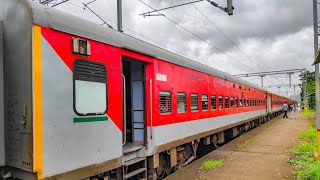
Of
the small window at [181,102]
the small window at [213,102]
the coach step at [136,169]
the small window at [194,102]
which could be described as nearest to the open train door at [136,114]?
the coach step at [136,169]

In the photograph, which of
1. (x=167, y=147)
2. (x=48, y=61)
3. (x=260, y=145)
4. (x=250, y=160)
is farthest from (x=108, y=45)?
(x=260, y=145)

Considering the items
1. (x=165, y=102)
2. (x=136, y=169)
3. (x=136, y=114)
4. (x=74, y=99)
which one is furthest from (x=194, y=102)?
(x=74, y=99)

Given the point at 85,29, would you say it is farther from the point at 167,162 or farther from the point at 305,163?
the point at 305,163

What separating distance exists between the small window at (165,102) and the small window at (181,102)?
59 centimetres

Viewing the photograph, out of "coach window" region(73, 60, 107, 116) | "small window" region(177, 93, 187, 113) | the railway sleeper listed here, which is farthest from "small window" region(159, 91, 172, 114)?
"coach window" region(73, 60, 107, 116)

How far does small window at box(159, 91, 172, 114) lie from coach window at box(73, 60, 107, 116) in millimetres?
2394

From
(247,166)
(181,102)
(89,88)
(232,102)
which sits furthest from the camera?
(232,102)

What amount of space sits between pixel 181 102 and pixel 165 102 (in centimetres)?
113

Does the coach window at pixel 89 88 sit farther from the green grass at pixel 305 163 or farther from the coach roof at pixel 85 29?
the green grass at pixel 305 163

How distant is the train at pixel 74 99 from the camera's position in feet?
13.5

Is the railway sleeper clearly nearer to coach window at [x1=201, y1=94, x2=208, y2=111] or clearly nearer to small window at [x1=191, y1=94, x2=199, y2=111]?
small window at [x1=191, y1=94, x2=199, y2=111]

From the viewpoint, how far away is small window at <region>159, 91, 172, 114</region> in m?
7.48

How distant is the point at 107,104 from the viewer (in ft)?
17.4

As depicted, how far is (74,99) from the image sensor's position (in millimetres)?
4680
